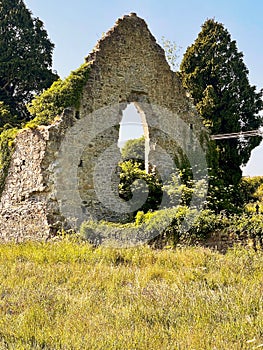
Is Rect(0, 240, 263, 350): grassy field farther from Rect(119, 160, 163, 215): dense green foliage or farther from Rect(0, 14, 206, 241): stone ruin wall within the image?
Rect(119, 160, 163, 215): dense green foliage

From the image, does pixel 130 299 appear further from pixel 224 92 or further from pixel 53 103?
pixel 224 92

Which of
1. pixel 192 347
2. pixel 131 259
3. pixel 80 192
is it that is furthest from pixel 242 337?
pixel 80 192

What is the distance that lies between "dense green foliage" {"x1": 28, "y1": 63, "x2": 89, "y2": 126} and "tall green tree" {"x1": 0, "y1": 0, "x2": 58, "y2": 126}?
7673 millimetres

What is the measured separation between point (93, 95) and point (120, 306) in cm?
802

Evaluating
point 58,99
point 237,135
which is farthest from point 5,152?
point 237,135

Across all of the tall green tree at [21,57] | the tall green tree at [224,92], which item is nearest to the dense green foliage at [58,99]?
the tall green tree at [21,57]

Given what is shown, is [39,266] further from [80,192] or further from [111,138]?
[111,138]

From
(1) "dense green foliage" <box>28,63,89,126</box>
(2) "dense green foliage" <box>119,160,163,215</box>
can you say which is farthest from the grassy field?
(1) "dense green foliage" <box>28,63,89,126</box>

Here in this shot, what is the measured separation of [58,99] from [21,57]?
10143 millimetres

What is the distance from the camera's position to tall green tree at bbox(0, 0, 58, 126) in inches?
754

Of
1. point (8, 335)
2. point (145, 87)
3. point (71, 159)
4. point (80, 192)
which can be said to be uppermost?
point (145, 87)

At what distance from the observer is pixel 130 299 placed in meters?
5.22

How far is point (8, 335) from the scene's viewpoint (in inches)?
160

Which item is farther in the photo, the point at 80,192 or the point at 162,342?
the point at 80,192
